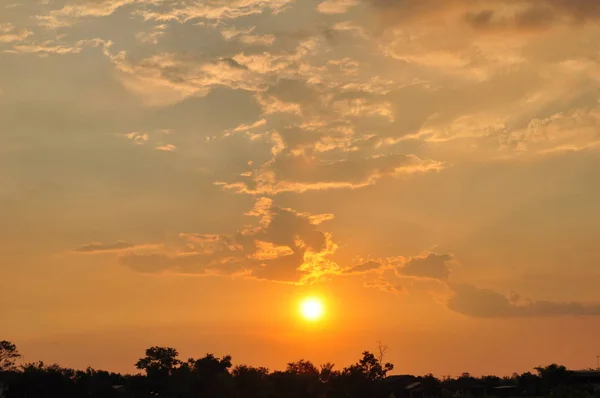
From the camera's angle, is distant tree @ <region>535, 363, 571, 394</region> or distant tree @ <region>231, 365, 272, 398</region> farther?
distant tree @ <region>231, 365, 272, 398</region>

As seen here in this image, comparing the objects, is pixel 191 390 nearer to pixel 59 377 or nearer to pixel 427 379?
pixel 59 377

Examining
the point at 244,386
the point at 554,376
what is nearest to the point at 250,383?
the point at 244,386

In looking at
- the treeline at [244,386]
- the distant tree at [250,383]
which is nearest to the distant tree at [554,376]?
the treeline at [244,386]

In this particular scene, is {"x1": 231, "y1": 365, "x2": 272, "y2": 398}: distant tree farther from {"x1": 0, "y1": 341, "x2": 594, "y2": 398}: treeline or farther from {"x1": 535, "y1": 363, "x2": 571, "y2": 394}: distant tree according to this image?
{"x1": 535, "y1": 363, "x2": 571, "y2": 394}: distant tree

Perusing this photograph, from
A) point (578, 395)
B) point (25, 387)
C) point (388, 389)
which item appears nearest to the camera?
point (578, 395)

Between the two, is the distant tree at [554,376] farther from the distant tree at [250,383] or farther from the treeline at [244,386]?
the distant tree at [250,383]

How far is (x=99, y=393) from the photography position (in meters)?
183

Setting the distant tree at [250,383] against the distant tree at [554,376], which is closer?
the distant tree at [554,376]

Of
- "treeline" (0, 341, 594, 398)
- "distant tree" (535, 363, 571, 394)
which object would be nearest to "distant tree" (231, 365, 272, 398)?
"treeline" (0, 341, 594, 398)

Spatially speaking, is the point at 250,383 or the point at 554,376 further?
the point at 250,383

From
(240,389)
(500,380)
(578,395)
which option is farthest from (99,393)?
(578,395)

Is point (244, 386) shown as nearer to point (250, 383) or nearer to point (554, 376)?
point (250, 383)

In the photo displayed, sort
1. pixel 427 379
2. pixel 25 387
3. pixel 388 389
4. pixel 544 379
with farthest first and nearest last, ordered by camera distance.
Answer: pixel 388 389
pixel 427 379
pixel 25 387
pixel 544 379

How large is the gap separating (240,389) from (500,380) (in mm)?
59973
